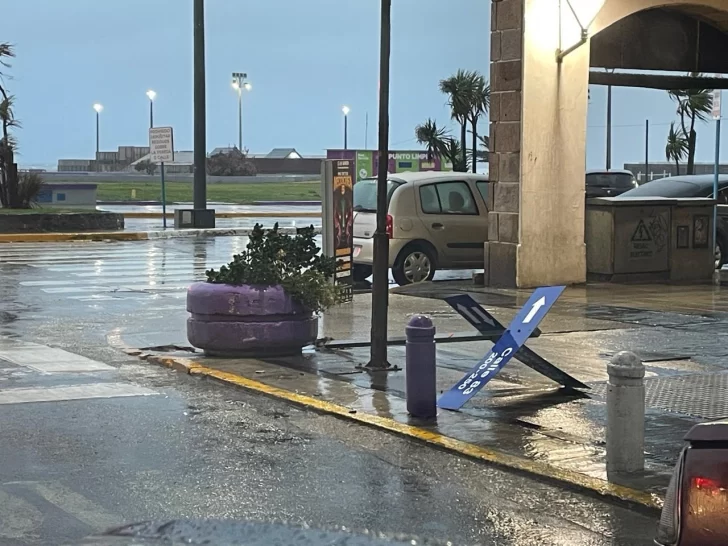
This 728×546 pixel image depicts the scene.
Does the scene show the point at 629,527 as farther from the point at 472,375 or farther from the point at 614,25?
the point at 614,25

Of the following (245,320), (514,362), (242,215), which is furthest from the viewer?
(242,215)

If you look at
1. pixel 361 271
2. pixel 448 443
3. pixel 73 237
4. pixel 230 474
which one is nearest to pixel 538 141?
pixel 361 271

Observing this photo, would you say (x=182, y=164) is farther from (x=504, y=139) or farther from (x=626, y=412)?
(x=626, y=412)

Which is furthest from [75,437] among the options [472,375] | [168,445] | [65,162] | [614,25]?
[65,162]

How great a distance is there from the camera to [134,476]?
22.4 ft

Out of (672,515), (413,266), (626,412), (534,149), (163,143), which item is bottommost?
(626,412)

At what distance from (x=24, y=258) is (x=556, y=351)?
13861 millimetres

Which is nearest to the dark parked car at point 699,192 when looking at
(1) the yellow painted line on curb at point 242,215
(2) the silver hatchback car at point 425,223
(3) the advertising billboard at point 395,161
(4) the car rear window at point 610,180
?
(2) the silver hatchback car at point 425,223

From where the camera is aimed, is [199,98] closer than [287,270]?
No

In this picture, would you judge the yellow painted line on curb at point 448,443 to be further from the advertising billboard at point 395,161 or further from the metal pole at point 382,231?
the advertising billboard at point 395,161

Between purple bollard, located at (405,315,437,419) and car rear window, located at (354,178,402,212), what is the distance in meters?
9.24

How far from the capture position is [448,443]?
24.9 ft

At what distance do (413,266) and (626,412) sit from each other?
11.2 meters

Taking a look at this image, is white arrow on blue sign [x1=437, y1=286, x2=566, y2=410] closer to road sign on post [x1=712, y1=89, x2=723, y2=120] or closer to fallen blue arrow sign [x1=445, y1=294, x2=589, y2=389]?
fallen blue arrow sign [x1=445, y1=294, x2=589, y2=389]
